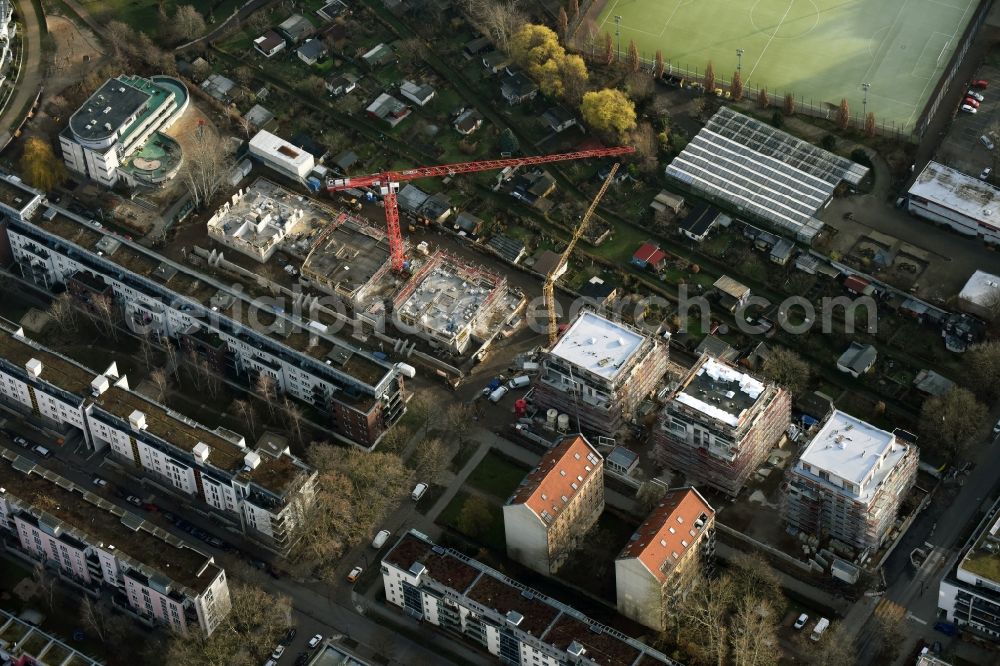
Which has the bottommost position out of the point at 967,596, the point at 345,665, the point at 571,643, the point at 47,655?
the point at 47,655

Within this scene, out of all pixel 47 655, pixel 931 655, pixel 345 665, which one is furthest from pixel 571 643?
pixel 47 655

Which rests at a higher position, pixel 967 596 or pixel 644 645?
pixel 967 596

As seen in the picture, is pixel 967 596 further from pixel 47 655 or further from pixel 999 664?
pixel 47 655

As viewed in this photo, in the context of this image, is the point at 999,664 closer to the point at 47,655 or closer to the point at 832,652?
the point at 832,652

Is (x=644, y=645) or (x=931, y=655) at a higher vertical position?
(x=931, y=655)

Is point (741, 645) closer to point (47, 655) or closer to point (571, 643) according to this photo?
point (571, 643)

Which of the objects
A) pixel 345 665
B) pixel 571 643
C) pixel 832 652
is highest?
pixel 832 652

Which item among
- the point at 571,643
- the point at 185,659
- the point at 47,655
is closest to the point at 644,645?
the point at 571,643
